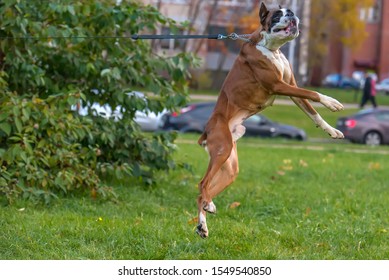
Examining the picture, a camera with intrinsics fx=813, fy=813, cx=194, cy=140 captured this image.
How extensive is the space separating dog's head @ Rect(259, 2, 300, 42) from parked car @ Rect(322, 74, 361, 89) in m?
51.1

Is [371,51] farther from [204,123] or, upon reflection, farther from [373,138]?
A: [204,123]

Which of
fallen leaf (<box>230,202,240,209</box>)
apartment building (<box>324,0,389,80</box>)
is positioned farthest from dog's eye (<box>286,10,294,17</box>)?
apartment building (<box>324,0,389,80</box>)

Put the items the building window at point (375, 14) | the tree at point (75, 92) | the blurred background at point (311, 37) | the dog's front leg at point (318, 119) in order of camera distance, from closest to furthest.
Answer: the dog's front leg at point (318, 119) → the tree at point (75, 92) → the blurred background at point (311, 37) → the building window at point (375, 14)

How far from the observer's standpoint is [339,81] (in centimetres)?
5959

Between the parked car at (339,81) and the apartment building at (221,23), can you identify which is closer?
the apartment building at (221,23)

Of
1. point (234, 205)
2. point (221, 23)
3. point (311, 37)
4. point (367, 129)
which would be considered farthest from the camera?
point (311, 37)

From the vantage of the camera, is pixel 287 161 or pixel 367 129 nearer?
pixel 287 161

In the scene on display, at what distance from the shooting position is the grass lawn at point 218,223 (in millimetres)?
6785

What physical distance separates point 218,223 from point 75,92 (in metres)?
2.39

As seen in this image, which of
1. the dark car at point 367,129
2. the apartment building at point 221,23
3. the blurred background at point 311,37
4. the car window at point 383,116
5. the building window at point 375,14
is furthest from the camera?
the building window at point 375,14

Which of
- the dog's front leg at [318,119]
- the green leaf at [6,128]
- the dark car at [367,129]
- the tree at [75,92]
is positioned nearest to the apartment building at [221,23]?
the dark car at [367,129]

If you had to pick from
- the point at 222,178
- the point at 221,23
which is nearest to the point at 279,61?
the point at 222,178

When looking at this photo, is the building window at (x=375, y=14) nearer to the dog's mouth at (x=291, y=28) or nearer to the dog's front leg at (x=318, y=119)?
the dog's front leg at (x=318, y=119)
